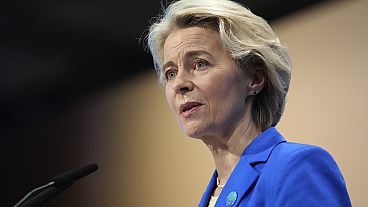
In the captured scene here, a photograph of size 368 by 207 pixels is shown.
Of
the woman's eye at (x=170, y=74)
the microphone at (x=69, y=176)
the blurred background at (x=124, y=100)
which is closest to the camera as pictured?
the microphone at (x=69, y=176)

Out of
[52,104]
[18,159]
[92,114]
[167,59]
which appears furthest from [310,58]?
[18,159]

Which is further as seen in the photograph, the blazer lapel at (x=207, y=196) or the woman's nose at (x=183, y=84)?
the blazer lapel at (x=207, y=196)

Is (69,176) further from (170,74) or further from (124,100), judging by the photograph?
(124,100)

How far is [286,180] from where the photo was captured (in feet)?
3.35

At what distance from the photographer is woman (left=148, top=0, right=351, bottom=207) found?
4.16ft

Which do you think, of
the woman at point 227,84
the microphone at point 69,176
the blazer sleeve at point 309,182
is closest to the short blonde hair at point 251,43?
the woman at point 227,84

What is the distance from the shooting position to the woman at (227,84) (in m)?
1.27

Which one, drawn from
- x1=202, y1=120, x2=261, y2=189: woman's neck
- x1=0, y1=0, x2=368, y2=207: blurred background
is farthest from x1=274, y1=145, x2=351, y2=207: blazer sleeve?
x1=0, y1=0, x2=368, y2=207: blurred background

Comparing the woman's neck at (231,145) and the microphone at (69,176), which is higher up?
the microphone at (69,176)

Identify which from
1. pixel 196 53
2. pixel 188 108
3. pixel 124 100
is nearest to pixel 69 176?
pixel 188 108

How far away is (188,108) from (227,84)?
114 millimetres

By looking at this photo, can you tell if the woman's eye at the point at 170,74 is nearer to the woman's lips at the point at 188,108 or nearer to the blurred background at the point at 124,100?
the woman's lips at the point at 188,108

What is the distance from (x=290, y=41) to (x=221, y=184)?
3.74 ft

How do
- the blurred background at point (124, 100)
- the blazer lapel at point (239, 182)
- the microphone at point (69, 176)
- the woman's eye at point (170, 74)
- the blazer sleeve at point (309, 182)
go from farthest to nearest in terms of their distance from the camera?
the blurred background at point (124, 100) → the woman's eye at point (170, 74) → the microphone at point (69, 176) → the blazer lapel at point (239, 182) → the blazer sleeve at point (309, 182)
